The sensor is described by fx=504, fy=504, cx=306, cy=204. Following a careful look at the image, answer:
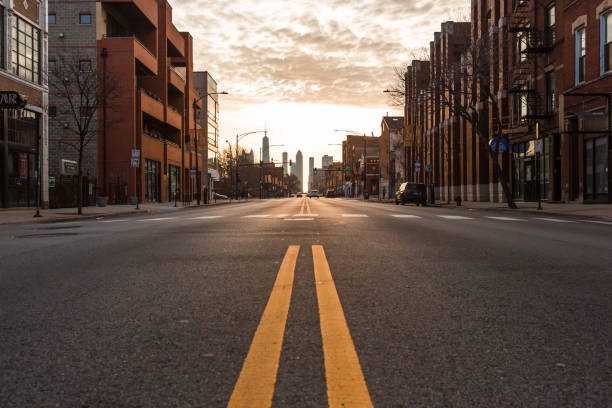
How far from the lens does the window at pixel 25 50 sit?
2609 centimetres

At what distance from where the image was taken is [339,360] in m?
2.52

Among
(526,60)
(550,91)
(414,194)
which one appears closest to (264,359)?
(414,194)

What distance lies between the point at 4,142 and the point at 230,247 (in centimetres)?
2299

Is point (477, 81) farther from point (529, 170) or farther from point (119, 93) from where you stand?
point (119, 93)

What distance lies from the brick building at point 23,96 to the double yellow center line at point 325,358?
25.4 metres

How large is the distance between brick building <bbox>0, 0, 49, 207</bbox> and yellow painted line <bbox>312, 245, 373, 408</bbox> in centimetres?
2548

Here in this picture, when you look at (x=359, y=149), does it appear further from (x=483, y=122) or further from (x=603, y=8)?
(x=603, y=8)

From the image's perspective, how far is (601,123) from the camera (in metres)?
24.3

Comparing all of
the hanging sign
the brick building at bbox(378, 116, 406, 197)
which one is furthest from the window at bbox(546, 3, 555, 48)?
the brick building at bbox(378, 116, 406, 197)

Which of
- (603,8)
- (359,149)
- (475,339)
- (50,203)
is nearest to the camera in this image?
(475,339)

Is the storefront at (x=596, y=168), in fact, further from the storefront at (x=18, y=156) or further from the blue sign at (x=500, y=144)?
the storefront at (x=18, y=156)

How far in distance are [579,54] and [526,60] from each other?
6.71m

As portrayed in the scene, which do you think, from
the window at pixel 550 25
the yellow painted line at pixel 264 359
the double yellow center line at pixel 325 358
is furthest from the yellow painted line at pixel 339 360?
the window at pixel 550 25

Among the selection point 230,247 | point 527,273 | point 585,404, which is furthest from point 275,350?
point 230,247
